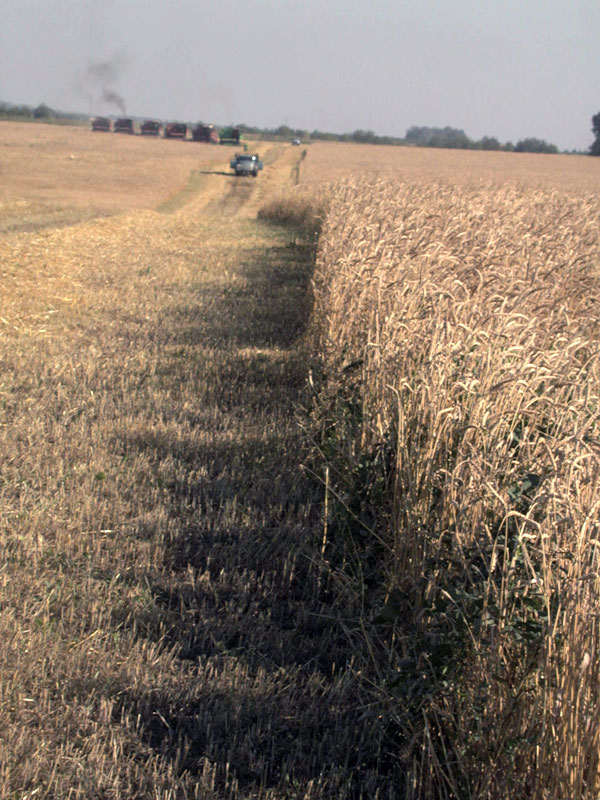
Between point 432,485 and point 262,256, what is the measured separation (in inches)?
502

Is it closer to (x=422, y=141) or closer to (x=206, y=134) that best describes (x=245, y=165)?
(x=206, y=134)

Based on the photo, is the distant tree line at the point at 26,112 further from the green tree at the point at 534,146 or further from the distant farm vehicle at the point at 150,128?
the green tree at the point at 534,146

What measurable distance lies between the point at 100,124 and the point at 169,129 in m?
11.1

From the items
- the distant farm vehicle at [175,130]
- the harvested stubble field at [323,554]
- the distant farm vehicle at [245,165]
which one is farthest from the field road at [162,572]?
the distant farm vehicle at [175,130]

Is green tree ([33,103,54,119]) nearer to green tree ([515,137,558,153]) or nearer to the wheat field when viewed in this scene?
green tree ([515,137,558,153])

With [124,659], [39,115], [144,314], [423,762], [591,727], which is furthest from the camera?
[39,115]

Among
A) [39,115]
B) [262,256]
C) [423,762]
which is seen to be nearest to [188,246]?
[262,256]

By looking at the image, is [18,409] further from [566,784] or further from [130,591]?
[566,784]

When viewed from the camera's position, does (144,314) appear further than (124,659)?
Yes

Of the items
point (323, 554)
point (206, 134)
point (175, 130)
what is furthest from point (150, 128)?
point (323, 554)

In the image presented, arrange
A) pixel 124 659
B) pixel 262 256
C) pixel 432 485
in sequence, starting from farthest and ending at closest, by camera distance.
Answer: pixel 262 256, pixel 432 485, pixel 124 659

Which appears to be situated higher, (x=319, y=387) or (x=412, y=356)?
(x=412, y=356)

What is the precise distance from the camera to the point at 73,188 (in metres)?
30.8

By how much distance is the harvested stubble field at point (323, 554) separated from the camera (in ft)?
7.75
